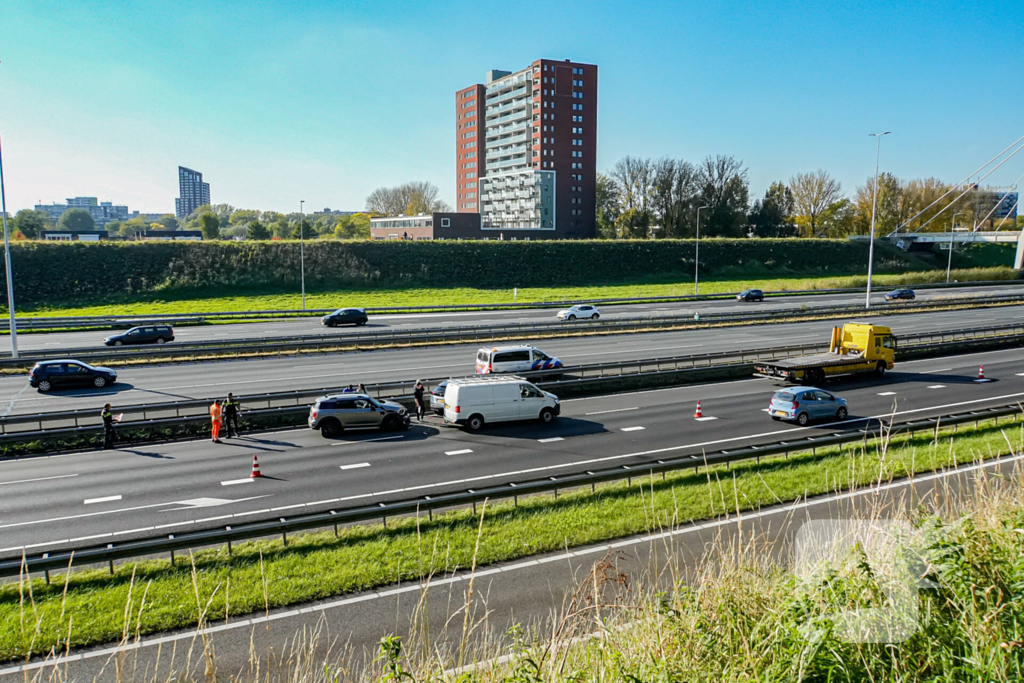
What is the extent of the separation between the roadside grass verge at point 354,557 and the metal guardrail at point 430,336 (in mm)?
25242

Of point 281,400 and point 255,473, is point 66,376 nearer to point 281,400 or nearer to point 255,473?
point 281,400

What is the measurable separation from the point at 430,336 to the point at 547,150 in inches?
3433

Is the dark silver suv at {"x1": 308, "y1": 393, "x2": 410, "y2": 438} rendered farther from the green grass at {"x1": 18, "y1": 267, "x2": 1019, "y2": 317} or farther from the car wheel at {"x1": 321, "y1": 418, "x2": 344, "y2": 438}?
the green grass at {"x1": 18, "y1": 267, "x2": 1019, "y2": 317}

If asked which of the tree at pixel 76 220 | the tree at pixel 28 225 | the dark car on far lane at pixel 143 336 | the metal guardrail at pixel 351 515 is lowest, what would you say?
the metal guardrail at pixel 351 515

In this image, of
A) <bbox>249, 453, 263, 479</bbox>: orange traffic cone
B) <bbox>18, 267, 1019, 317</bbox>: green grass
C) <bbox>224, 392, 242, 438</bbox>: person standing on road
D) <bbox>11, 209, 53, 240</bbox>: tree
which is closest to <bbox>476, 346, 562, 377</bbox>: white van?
<bbox>224, 392, 242, 438</bbox>: person standing on road

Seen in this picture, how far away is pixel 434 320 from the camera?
5238cm

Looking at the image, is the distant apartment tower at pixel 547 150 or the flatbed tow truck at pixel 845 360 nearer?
the flatbed tow truck at pixel 845 360

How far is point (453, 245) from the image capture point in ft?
279

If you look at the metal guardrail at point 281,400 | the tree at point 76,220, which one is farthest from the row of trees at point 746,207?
the tree at point 76,220

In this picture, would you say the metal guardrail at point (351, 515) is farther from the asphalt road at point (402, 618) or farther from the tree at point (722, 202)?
the tree at point (722, 202)

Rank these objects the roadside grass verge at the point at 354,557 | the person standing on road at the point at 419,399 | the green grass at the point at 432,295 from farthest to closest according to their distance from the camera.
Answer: the green grass at the point at 432,295 → the person standing on road at the point at 419,399 → the roadside grass verge at the point at 354,557

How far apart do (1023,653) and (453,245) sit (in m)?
82.6

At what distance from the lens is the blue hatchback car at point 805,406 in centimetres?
2305

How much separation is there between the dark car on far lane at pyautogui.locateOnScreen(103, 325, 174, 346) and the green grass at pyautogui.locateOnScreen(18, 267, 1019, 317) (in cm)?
1621
